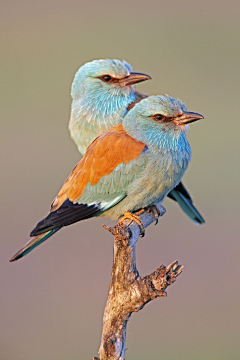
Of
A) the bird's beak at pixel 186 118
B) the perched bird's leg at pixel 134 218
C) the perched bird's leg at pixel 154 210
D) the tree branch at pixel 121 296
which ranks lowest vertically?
the tree branch at pixel 121 296

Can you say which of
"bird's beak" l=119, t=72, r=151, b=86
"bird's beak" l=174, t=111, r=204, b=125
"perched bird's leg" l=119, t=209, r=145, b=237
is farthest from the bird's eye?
"perched bird's leg" l=119, t=209, r=145, b=237

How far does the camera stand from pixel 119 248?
3.12 metres

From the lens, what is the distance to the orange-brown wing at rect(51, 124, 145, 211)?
3.61 metres

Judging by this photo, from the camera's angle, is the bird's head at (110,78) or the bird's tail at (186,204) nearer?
the bird's head at (110,78)

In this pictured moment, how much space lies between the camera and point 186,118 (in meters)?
3.60

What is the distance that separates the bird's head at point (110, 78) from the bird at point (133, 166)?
880mm

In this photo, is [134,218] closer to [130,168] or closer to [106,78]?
[130,168]

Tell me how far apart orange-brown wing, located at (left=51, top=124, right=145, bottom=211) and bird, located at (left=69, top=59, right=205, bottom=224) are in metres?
0.70

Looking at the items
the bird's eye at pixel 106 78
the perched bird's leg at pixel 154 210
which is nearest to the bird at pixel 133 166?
the perched bird's leg at pixel 154 210

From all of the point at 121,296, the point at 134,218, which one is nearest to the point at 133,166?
the point at 134,218

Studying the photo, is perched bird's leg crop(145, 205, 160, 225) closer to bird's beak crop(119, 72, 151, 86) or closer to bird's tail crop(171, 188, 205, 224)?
bird's tail crop(171, 188, 205, 224)

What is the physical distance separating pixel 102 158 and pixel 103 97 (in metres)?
1.08

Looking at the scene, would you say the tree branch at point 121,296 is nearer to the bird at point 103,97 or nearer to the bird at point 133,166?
the bird at point 133,166

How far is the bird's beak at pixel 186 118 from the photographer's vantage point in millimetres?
3574
